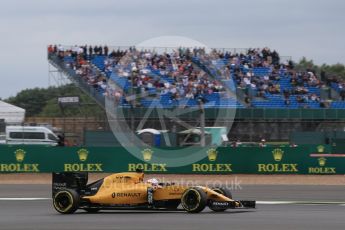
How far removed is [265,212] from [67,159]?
18.4 meters

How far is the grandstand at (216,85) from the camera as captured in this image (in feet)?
154

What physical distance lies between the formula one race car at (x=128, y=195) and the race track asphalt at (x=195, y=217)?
0.68ft

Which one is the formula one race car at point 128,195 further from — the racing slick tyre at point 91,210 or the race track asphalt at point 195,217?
the race track asphalt at point 195,217

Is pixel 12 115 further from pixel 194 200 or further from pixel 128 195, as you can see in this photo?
pixel 194 200

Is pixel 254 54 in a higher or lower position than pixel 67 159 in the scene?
higher

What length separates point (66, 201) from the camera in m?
17.8

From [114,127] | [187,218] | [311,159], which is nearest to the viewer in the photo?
[187,218]

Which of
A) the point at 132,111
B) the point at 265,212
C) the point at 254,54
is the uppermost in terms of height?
the point at 254,54

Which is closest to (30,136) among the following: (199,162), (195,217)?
(199,162)

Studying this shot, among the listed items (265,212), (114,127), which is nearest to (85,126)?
(114,127)

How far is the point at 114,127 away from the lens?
146ft

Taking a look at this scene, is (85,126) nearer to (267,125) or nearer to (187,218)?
(267,125)

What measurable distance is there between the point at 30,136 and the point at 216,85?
1214cm

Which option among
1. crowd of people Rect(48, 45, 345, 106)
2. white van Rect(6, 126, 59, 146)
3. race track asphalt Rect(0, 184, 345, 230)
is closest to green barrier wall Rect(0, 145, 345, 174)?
white van Rect(6, 126, 59, 146)
